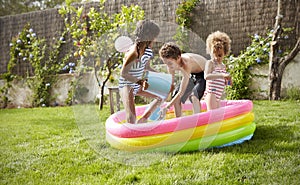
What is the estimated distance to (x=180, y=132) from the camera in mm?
3025

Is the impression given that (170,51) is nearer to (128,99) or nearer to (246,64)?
(128,99)

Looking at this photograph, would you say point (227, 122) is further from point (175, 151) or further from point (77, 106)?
point (77, 106)

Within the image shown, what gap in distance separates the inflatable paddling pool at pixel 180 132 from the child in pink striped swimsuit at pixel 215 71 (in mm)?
303

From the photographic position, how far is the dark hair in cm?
262

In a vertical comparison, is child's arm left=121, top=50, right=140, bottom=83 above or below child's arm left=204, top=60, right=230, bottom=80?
above

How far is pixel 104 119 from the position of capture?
291cm

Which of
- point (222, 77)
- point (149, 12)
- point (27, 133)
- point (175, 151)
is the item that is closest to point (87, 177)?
point (175, 151)

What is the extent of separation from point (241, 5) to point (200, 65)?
4.02 metres

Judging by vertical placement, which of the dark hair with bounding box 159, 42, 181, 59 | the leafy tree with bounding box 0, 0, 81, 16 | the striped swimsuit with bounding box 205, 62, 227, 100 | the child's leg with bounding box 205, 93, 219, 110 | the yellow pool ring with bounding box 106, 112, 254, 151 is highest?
the leafy tree with bounding box 0, 0, 81, 16

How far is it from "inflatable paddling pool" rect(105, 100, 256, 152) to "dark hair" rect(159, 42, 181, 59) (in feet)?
1.87

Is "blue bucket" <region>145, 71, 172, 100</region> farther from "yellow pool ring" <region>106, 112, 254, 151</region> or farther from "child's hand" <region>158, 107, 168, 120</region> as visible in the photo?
"yellow pool ring" <region>106, 112, 254, 151</region>

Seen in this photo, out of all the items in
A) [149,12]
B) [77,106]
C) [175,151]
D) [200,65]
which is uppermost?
[149,12]

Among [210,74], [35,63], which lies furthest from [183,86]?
[35,63]

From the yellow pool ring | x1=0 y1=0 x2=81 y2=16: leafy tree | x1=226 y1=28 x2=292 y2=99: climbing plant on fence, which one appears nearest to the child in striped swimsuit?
the yellow pool ring
